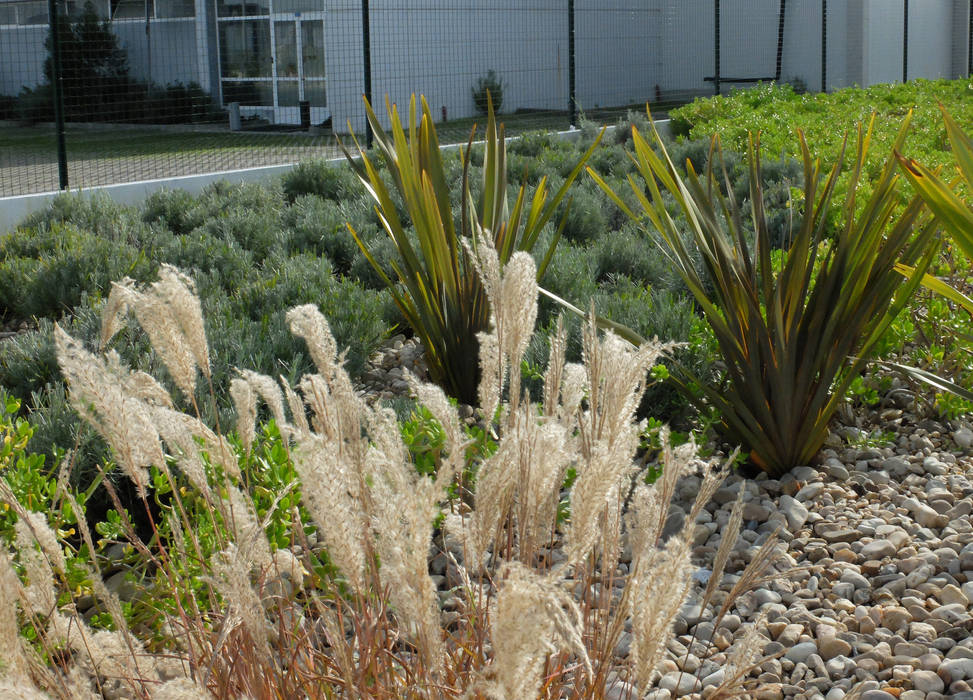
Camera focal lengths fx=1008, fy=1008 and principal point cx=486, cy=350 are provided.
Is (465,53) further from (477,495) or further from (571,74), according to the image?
(477,495)

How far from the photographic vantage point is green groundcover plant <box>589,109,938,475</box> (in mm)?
3098

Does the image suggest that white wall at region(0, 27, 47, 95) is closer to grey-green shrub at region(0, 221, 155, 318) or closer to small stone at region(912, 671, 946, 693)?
grey-green shrub at region(0, 221, 155, 318)

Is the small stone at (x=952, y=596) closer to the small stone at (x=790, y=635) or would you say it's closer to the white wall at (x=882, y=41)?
the small stone at (x=790, y=635)

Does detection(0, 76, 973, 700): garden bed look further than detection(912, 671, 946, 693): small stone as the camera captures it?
No

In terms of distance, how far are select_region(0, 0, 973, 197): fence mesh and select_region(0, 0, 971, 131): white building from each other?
34 millimetres

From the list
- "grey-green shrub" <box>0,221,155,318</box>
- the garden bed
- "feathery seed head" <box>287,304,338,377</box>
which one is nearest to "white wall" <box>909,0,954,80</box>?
the garden bed

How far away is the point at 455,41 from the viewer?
56.8ft

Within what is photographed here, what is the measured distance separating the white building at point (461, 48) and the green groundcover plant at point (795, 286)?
13.6 m

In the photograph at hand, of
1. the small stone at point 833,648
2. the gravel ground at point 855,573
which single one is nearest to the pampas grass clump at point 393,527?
the gravel ground at point 855,573

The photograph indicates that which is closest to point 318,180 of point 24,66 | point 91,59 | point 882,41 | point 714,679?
point 714,679

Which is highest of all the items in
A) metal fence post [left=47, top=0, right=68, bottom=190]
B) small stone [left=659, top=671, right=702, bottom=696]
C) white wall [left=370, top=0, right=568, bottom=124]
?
white wall [left=370, top=0, right=568, bottom=124]

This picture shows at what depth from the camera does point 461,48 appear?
1736 cm

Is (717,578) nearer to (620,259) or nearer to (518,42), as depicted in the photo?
(620,259)

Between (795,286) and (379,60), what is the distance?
14503 millimetres
